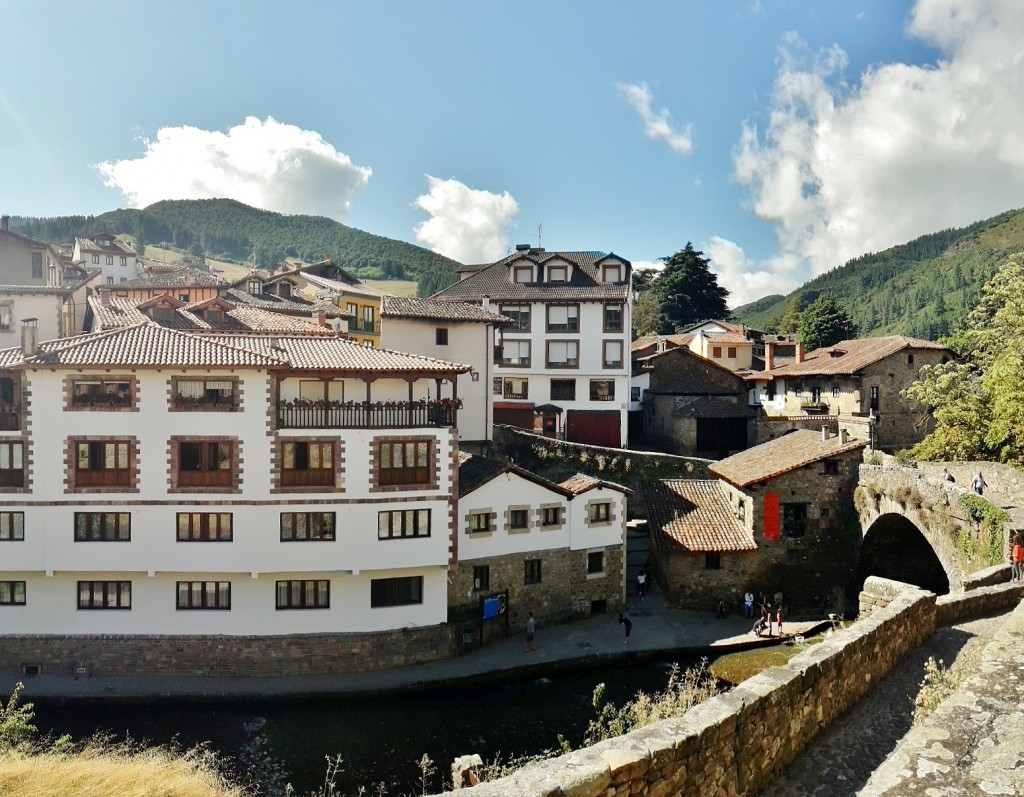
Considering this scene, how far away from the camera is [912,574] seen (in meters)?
30.7

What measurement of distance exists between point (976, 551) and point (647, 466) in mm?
16913

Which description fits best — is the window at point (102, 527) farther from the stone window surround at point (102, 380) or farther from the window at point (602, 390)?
the window at point (602, 390)

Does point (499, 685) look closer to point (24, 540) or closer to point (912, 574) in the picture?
point (24, 540)

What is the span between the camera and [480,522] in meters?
27.2

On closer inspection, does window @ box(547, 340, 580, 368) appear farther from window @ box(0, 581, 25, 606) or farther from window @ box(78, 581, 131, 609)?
window @ box(0, 581, 25, 606)

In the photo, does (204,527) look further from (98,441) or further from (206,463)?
(98,441)

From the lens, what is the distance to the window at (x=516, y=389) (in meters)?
45.6

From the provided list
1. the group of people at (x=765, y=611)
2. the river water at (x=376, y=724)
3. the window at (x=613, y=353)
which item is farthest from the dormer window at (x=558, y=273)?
the river water at (x=376, y=724)

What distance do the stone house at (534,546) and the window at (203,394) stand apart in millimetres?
8861

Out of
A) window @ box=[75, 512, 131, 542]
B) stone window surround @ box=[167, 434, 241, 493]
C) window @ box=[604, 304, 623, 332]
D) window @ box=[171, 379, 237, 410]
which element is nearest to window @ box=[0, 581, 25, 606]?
window @ box=[75, 512, 131, 542]

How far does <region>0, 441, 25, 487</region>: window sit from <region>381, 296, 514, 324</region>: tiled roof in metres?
17.3

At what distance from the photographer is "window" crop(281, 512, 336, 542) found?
2422cm

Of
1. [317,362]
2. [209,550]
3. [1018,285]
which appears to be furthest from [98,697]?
[1018,285]

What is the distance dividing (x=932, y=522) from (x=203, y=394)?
82.7 ft
